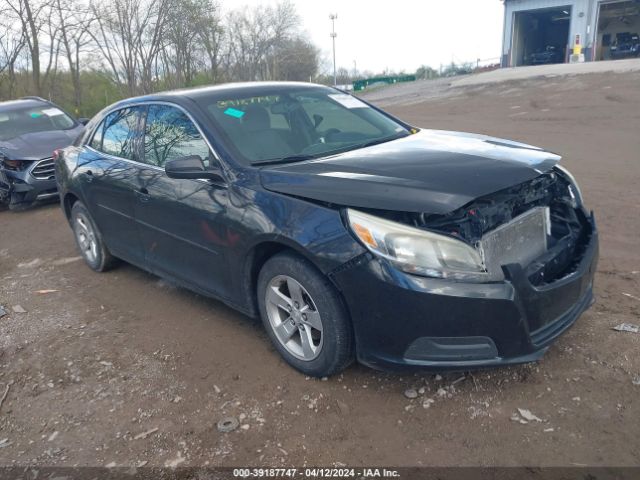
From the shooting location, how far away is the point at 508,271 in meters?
2.64

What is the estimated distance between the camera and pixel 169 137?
4.03 m

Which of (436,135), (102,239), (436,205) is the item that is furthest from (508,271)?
(102,239)

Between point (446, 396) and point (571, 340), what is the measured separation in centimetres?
101

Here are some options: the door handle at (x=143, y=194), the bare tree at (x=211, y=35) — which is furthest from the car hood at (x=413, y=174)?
the bare tree at (x=211, y=35)

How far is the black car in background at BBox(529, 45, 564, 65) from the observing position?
38.7 meters

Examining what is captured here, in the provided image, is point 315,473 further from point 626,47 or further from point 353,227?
point 626,47

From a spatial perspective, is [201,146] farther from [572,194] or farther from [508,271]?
[572,194]

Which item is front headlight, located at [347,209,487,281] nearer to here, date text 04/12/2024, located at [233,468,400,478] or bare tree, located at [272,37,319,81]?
date text 04/12/2024, located at [233,468,400,478]

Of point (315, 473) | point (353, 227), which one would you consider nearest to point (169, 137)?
point (353, 227)

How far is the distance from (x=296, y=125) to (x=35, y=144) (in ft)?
22.1

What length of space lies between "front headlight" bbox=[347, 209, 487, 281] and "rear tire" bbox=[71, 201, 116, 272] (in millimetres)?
3377

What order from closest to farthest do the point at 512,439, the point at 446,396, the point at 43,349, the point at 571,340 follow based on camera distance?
the point at 512,439
the point at 446,396
the point at 571,340
the point at 43,349

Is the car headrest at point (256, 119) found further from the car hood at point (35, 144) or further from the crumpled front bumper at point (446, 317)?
the car hood at point (35, 144)

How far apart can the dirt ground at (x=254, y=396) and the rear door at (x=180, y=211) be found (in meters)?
0.47
